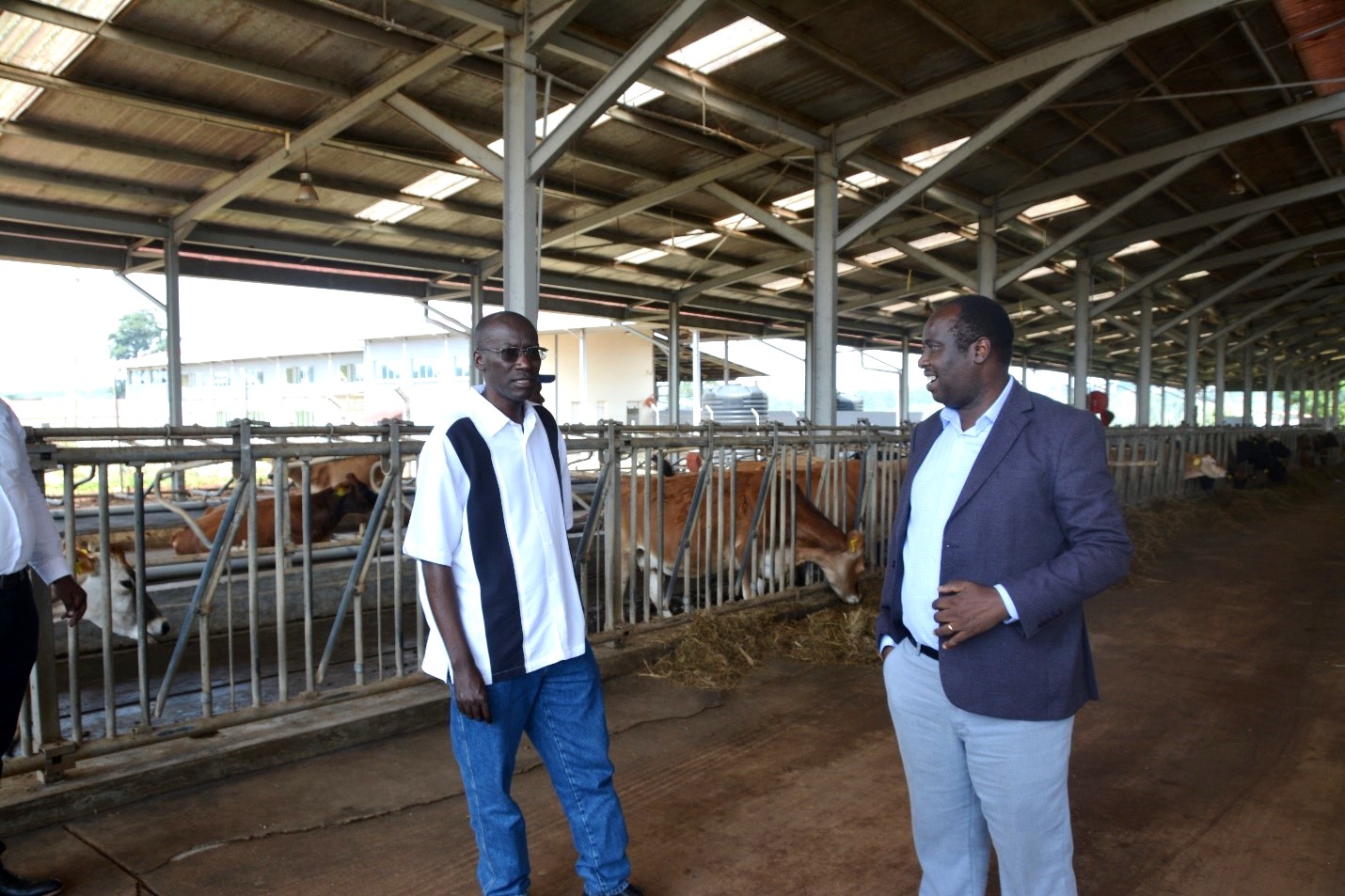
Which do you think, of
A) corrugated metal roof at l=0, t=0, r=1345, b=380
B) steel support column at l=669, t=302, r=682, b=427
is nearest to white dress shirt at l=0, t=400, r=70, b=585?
corrugated metal roof at l=0, t=0, r=1345, b=380

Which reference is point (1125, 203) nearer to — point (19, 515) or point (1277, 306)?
point (19, 515)

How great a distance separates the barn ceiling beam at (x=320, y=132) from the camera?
7.99 m

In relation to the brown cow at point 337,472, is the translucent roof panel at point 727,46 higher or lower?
higher

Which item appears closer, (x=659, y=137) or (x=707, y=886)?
(x=707, y=886)

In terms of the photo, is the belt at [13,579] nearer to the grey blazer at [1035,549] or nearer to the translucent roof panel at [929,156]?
the grey blazer at [1035,549]

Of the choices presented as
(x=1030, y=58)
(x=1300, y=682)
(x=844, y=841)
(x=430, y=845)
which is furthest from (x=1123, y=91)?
(x=430, y=845)

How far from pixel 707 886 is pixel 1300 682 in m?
4.29

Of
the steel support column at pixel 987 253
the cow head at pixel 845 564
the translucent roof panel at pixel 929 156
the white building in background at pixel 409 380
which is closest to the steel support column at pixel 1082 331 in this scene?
the steel support column at pixel 987 253

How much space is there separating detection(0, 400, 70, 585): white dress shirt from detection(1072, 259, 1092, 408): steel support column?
17365 mm

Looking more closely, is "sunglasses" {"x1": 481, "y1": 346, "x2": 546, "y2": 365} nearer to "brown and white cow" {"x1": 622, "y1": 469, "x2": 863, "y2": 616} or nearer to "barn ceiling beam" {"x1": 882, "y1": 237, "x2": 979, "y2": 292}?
"brown and white cow" {"x1": 622, "y1": 469, "x2": 863, "y2": 616}

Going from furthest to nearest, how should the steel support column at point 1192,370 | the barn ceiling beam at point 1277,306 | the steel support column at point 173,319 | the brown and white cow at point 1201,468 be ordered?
1. the steel support column at point 1192,370
2. the barn ceiling beam at point 1277,306
3. the brown and white cow at point 1201,468
4. the steel support column at point 173,319

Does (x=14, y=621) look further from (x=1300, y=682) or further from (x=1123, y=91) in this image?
(x=1123, y=91)

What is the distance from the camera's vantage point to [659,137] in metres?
11.1

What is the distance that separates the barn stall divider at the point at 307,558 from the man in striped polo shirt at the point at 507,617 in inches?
70.0
